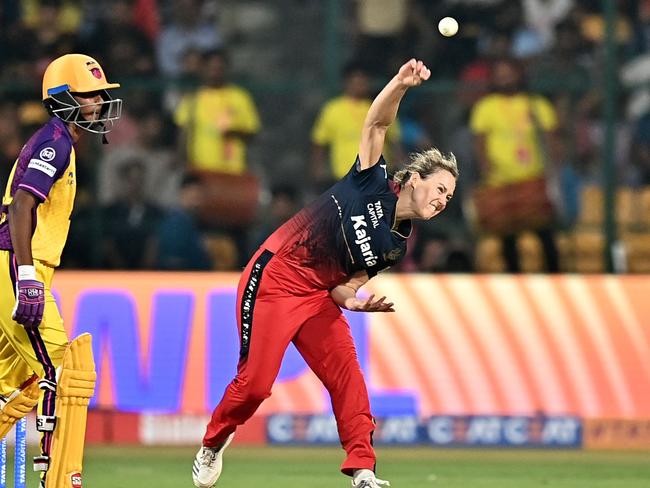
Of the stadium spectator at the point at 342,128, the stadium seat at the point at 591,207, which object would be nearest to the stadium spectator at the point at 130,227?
the stadium spectator at the point at 342,128

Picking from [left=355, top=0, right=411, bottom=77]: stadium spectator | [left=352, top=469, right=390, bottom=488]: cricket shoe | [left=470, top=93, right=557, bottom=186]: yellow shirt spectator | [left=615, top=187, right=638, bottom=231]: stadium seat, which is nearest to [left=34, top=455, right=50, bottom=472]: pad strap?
[left=352, top=469, right=390, bottom=488]: cricket shoe

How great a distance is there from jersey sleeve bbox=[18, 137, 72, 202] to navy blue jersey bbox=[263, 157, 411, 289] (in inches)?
51.4

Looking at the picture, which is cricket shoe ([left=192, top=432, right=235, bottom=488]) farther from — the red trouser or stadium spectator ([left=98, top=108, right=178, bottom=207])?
stadium spectator ([left=98, top=108, right=178, bottom=207])

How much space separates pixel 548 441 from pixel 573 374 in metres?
0.55

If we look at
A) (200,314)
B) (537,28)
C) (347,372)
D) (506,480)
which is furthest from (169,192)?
(347,372)

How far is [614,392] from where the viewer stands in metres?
11.2

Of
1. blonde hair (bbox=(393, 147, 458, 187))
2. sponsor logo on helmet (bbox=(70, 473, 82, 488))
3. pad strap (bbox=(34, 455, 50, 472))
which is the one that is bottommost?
sponsor logo on helmet (bbox=(70, 473, 82, 488))

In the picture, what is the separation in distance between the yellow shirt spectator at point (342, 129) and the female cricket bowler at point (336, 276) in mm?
5247

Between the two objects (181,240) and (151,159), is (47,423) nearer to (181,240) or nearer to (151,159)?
(181,240)

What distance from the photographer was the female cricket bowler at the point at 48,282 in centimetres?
678

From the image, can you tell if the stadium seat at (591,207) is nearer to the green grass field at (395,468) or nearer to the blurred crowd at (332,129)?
the blurred crowd at (332,129)

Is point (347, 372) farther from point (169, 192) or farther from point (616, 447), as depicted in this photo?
point (169, 192)

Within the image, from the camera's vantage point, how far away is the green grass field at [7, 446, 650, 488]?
29.6 ft

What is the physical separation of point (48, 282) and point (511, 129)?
6.68 m
